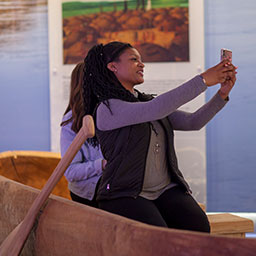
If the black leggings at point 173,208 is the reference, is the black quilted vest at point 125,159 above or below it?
above

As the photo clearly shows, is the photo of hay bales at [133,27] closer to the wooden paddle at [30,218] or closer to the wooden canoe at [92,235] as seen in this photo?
the wooden canoe at [92,235]

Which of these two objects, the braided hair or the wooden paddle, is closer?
the wooden paddle

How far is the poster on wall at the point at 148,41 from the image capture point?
3990 millimetres

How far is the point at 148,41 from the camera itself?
13.4 ft

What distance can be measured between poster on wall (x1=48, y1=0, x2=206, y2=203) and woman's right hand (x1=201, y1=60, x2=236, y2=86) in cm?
224

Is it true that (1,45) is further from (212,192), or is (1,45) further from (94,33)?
(212,192)

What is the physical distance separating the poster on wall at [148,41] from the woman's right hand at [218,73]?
2242mm

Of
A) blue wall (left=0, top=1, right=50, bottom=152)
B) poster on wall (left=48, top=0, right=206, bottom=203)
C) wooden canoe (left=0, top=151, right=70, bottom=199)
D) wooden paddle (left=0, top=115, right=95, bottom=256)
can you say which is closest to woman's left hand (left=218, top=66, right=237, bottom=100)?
wooden paddle (left=0, top=115, right=95, bottom=256)

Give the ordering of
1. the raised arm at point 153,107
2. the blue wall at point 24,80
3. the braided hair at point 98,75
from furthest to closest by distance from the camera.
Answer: the blue wall at point 24,80, the braided hair at point 98,75, the raised arm at point 153,107

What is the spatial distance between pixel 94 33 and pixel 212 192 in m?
1.60

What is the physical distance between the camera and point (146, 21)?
4090 millimetres

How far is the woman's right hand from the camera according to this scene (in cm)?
163

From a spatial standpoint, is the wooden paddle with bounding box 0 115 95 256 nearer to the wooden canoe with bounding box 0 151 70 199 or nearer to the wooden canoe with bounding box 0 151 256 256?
the wooden canoe with bounding box 0 151 256 256

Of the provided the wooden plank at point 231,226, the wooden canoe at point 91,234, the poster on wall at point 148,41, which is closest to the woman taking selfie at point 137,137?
the wooden canoe at point 91,234
